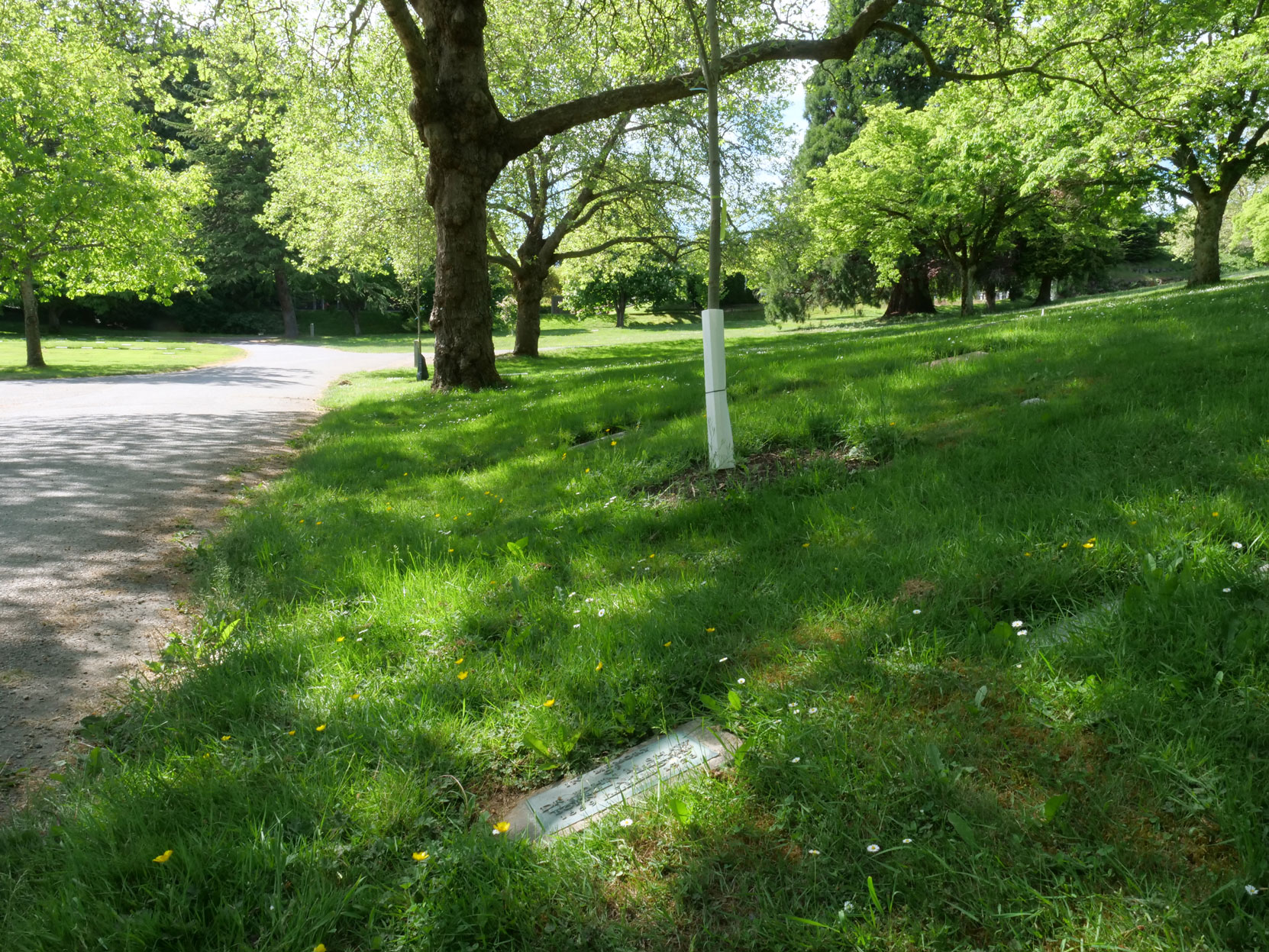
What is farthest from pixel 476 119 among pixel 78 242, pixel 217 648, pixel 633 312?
pixel 633 312

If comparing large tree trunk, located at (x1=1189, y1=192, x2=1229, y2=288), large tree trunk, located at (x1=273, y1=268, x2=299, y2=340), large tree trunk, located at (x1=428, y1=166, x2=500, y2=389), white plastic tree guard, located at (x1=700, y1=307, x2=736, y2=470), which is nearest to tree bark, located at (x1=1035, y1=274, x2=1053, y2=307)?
large tree trunk, located at (x1=1189, y1=192, x2=1229, y2=288)

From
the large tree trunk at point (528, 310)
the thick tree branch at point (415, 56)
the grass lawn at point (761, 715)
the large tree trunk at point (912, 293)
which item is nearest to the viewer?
the grass lawn at point (761, 715)

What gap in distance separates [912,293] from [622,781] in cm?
4135

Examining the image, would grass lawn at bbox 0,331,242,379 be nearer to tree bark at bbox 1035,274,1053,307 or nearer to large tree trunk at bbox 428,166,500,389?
large tree trunk at bbox 428,166,500,389

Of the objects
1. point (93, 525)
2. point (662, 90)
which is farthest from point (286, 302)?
point (93, 525)

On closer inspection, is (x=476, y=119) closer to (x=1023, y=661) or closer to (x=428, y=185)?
(x=428, y=185)

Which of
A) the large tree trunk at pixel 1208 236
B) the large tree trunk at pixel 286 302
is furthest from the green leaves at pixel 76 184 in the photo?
the large tree trunk at pixel 1208 236

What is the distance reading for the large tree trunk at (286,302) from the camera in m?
50.2

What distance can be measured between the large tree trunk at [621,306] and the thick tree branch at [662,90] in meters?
45.7

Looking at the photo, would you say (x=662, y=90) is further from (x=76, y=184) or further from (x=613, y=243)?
(x=76, y=184)

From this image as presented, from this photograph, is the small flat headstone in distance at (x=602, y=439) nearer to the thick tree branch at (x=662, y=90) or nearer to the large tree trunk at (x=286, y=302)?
the thick tree branch at (x=662, y=90)

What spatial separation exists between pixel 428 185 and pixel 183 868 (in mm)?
11748

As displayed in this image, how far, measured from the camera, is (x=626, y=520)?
462cm

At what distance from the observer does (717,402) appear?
16.8 ft
